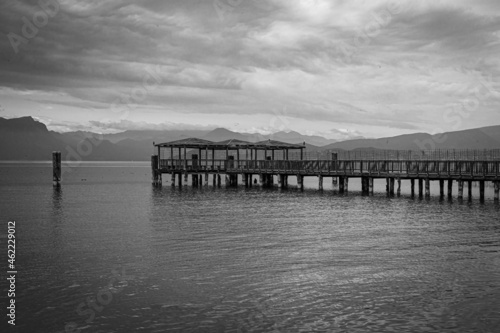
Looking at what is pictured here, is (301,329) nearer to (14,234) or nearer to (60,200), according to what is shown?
(14,234)

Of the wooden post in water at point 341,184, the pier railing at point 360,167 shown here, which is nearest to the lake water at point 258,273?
the pier railing at point 360,167

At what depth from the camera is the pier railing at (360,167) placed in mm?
50281

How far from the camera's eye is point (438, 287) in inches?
729

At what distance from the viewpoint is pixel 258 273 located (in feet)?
67.2

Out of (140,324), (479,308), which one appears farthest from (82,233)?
(479,308)

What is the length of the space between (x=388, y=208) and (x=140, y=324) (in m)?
33.1
